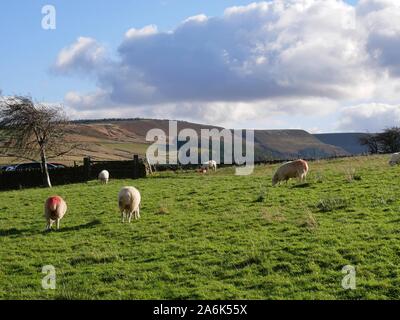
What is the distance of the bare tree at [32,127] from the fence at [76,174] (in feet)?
4.21

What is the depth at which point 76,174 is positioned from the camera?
43.3 meters

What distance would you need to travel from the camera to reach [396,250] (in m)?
11.4

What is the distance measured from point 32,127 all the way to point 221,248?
115 feet

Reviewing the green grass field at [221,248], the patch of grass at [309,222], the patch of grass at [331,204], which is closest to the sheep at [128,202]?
the green grass field at [221,248]

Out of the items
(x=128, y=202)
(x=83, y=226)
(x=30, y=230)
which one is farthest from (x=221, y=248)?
(x=30, y=230)

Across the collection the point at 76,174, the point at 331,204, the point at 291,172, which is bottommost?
the point at 331,204

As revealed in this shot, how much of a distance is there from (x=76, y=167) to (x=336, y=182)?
26223 millimetres

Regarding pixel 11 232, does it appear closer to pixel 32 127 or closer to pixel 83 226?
pixel 83 226

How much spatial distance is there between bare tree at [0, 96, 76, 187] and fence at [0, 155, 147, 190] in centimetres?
128

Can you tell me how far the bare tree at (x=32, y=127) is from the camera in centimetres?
4391

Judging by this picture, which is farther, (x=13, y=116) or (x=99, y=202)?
(x=13, y=116)

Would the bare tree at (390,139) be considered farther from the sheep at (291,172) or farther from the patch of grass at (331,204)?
the patch of grass at (331,204)
